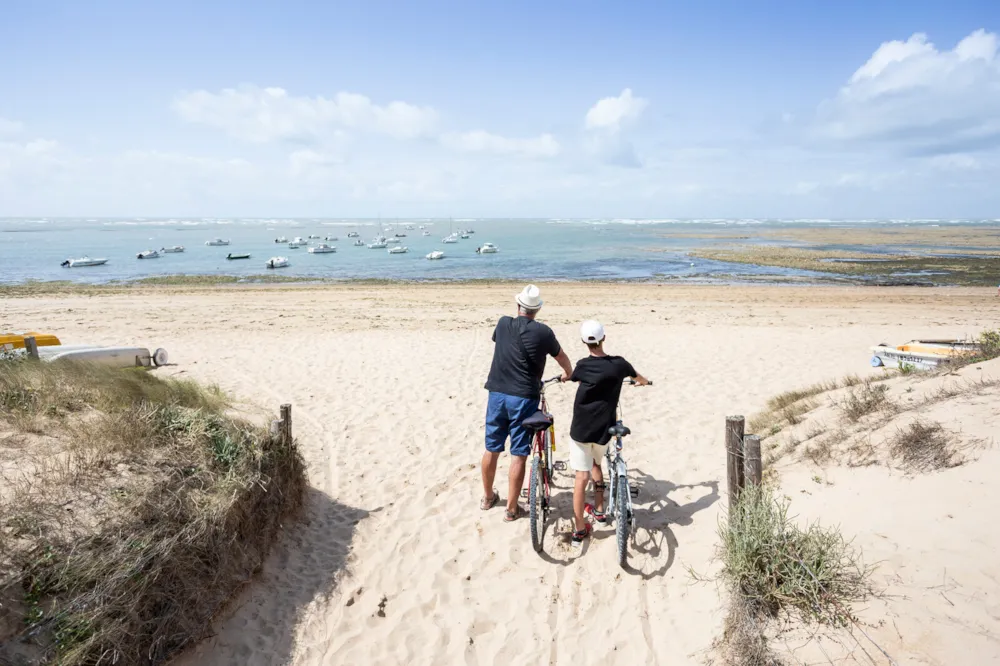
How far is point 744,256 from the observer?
A: 164 ft

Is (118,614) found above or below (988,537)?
below

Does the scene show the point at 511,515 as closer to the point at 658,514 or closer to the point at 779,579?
the point at 658,514

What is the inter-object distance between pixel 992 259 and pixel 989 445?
175 feet

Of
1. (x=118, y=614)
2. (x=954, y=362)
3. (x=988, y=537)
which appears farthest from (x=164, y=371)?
(x=954, y=362)

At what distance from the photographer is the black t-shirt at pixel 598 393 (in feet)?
14.7

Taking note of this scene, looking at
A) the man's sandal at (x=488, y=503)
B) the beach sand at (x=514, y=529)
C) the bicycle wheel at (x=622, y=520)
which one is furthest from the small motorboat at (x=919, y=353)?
the man's sandal at (x=488, y=503)

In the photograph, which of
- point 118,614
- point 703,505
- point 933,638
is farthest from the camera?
point 703,505

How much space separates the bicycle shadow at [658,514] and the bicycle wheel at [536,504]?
0.79 metres

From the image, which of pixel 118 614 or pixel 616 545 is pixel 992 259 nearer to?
pixel 616 545

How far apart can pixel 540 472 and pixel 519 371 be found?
0.99 metres

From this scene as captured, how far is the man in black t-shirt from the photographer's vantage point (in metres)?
4.77

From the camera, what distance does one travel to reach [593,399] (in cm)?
454

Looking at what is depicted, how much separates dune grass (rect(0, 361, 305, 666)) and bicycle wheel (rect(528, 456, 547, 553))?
2331 millimetres

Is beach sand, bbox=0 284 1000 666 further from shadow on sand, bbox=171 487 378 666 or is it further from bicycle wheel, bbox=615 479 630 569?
bicycle wheel, bbox=615 479 630 569
